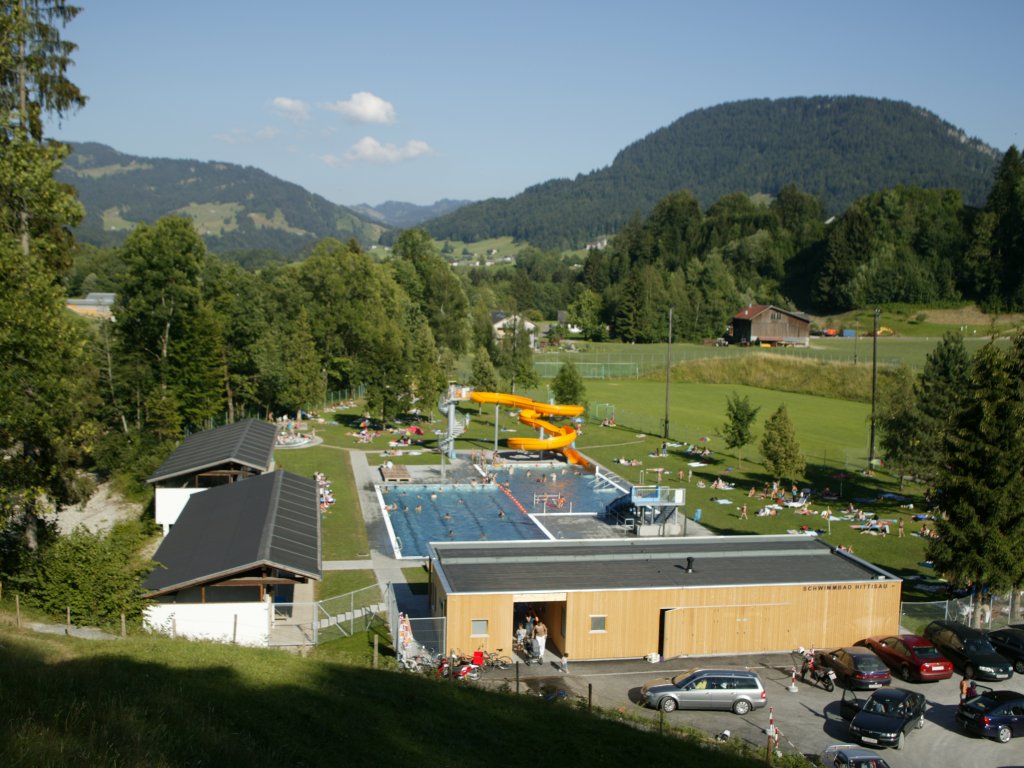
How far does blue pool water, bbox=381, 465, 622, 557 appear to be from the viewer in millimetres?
33625

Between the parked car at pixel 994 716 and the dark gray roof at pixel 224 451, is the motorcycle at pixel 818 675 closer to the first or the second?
the parked car at pixel 994 716

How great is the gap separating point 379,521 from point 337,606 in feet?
34.4

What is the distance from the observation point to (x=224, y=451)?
3344 centimetres

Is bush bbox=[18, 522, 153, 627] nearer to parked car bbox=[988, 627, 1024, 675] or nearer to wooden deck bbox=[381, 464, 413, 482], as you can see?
wooden deck bbox=[381, 464, 413, 482]

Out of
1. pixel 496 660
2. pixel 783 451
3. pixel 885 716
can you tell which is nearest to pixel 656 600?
pixel 496 660

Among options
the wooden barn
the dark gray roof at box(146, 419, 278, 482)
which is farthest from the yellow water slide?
the wooden barn

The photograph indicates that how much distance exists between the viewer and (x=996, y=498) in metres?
24.4

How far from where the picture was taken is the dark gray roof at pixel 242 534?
21656 millimetres

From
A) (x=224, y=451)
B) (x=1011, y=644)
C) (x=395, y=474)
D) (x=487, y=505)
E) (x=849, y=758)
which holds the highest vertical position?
(x=224, y=451)

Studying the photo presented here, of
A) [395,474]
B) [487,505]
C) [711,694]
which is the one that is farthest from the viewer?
[395,474]

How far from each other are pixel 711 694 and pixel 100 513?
28782mm

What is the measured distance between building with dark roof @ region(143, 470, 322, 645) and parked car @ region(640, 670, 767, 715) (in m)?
9.35

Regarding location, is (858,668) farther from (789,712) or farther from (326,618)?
(326,618)

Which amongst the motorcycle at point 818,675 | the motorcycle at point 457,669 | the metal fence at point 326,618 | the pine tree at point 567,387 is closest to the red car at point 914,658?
the motorcycle at point 818,675
